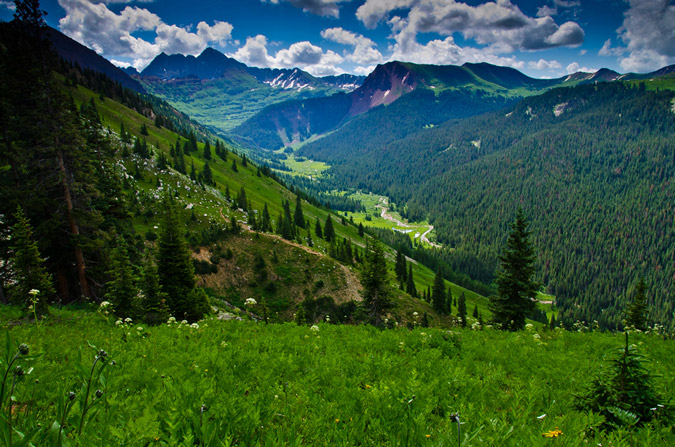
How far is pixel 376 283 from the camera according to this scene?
38.5m

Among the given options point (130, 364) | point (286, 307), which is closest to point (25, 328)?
point (130, 364)

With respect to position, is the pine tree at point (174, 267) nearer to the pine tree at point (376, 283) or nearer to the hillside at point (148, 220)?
the hillside at point (148, 220)

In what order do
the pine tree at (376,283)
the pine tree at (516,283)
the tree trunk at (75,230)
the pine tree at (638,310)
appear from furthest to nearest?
the pine tree at (376,283) < the pine tree at (516,283) < the pine tree at (638,310) < the tree trunk at (75,230)

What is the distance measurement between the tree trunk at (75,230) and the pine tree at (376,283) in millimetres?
27197

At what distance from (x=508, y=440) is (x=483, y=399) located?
243 cm

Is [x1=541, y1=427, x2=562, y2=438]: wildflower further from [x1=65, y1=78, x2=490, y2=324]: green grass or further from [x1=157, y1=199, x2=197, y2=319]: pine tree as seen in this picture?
[x1=65, y1=78, x2=490, y2=324]: green grass

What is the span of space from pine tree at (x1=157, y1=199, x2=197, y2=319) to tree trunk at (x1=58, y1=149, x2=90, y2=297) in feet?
19.9

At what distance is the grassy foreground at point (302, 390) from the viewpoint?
3.07 m

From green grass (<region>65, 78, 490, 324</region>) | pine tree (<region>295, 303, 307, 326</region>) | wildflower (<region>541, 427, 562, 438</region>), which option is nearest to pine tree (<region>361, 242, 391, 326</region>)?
green grass (<region>65, 78, 490, 324</region>)

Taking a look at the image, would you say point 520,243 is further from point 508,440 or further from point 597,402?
point 508,440

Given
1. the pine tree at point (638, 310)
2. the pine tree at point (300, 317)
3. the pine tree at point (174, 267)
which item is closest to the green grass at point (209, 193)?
the pine tree at point (174, 267)

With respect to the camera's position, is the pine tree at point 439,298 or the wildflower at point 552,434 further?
the pine tree at point 439,298

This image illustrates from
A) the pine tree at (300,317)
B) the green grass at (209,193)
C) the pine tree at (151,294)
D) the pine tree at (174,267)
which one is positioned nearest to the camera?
the pine tree at (300,317)

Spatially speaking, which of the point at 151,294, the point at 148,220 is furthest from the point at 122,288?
the point at 148,220
